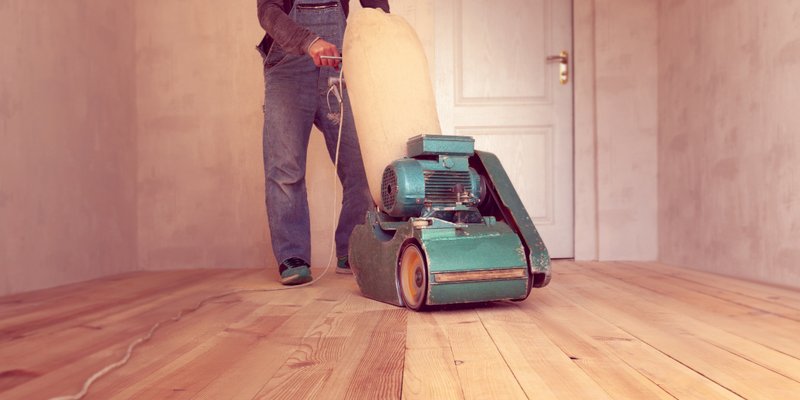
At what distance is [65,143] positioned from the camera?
2738 millimetres

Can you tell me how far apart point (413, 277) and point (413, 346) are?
0.53 metres

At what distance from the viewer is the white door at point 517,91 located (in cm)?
345

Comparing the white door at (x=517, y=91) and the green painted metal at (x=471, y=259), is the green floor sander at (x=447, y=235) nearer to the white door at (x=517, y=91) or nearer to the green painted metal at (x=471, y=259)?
the green painted metal at (x=471, y=259)

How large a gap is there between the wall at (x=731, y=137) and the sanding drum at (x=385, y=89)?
1300mm

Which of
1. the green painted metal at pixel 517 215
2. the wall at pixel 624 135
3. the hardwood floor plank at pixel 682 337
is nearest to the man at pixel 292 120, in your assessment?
the green painted metal at pixel 517 215

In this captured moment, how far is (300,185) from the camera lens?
2.58 meters

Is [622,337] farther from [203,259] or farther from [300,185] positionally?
[203,259]

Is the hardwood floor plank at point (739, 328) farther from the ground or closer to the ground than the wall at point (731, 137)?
closer to the ground

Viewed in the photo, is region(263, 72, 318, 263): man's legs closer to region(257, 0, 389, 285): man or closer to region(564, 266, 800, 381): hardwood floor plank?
region(257, 0, 389, 285): man

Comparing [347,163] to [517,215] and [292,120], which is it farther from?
[517,215]

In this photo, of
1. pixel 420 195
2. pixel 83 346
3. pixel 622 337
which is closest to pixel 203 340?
pixel 83 346

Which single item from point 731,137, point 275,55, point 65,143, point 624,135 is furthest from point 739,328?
point 65,143

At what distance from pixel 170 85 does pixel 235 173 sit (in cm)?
57

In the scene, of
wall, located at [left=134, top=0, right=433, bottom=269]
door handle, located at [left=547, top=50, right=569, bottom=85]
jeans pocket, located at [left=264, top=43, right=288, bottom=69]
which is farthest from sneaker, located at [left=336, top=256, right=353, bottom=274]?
door handle, located at [left=547, top=50, right=569, bottom=85]
